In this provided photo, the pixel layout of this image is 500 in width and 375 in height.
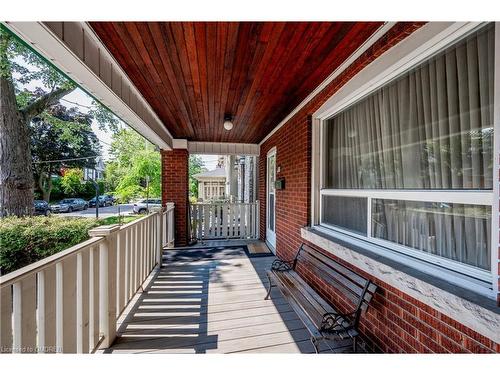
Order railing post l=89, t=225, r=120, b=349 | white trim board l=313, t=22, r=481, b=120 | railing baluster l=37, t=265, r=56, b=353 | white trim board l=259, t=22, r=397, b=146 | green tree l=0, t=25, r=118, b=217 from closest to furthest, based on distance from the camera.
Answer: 1. railing baluster l=37, t=265, r=56, b=353
2. white trim board l=313, t=22, r=481, b=120
3. white trim board l=259, t=22, r=397, b=146
4. railing post l=89, t=225, r=120, b=349
5. green tree l=0, t=25, r=118, b=217

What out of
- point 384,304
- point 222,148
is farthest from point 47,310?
point 222,148

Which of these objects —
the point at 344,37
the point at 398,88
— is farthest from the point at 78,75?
the point at 398,88

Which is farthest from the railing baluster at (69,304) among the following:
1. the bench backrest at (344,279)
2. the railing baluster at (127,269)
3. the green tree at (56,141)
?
the green tree at (56,141)

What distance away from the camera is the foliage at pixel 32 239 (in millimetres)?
3854

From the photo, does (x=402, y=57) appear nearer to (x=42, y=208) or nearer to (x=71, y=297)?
(x=71, y=297)

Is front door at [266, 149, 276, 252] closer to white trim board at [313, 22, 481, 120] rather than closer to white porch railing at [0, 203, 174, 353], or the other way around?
white trim board at [313, 22, 481, 120]

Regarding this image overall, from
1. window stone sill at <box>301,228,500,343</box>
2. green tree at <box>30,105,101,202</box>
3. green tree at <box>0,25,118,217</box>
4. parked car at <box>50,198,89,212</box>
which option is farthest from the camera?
parked car at <box>50,198,89,212</box>

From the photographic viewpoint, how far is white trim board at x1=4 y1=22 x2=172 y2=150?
54.9 inches

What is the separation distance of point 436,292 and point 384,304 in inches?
21.9

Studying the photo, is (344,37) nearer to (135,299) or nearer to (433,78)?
(433,78)

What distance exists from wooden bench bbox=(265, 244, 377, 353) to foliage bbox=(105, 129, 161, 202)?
8217 mm

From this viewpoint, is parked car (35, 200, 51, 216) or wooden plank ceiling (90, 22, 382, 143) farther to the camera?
parked car (35, 200, 51, 216)

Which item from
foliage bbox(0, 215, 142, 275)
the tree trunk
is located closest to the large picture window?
foliage bbox(0, 215, 142, 275)

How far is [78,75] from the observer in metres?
1.87
